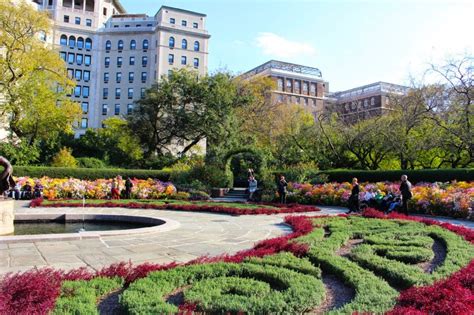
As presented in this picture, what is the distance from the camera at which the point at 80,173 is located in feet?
78.5

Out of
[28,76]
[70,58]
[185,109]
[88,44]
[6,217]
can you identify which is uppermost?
[88,44]

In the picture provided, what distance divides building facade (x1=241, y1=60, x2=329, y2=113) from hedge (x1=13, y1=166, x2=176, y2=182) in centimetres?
5673

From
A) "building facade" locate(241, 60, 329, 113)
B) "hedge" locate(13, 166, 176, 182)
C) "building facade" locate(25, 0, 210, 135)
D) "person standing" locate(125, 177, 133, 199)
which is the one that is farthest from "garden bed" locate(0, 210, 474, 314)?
"building facade" locate(241, 60, 329, 113)

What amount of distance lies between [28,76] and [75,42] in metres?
40.2

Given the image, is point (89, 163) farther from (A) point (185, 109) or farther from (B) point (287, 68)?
(B) point (287, 68)

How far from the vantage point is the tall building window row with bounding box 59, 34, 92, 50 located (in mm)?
68000

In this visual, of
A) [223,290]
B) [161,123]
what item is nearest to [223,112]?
[161,123]

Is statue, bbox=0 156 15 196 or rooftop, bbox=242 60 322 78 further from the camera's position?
rooftop, bbox=242 60 322 78

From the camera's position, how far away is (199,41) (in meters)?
70.6

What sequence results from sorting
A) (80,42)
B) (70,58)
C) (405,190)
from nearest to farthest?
1. (405,190)
2. (70,58)
3. (80,42)

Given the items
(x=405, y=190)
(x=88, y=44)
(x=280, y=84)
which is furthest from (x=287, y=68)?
(x=405, y=190)

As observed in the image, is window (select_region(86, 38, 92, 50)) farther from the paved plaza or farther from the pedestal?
the paved plaza

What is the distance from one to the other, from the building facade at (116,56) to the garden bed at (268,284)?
65823 millimetres

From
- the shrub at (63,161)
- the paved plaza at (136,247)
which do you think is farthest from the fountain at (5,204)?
the shrub at (63,161)
